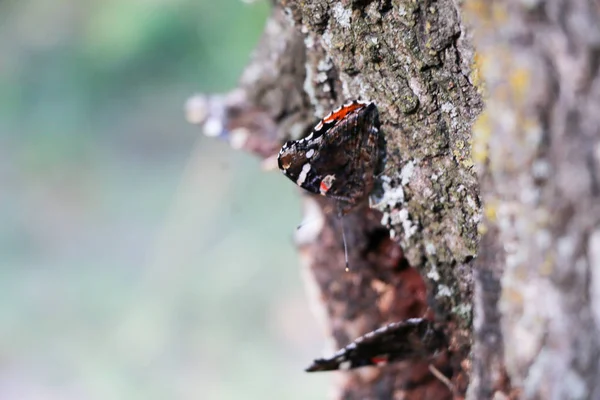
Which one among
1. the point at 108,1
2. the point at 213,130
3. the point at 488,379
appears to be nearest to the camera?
the point at 488,379

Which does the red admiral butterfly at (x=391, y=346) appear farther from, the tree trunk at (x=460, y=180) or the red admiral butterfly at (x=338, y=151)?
the red admiral butterfly at (x=338, y=151)

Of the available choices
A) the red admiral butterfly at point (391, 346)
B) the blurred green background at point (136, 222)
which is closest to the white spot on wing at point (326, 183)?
the red admiral butterfly at point (391, 346)

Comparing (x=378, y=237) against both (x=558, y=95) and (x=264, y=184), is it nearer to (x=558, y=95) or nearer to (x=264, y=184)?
(x=558, y=95)

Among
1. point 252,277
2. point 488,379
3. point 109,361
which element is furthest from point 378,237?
point 109,361

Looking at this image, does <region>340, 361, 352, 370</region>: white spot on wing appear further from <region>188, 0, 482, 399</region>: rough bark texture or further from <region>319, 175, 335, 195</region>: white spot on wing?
<region>319, 175, 335, 195</region>: white spot on wing

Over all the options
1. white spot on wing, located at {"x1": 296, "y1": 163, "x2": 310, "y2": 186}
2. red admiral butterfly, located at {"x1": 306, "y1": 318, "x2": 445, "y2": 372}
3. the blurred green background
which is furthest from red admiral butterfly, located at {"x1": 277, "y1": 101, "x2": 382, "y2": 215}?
the blurred green background

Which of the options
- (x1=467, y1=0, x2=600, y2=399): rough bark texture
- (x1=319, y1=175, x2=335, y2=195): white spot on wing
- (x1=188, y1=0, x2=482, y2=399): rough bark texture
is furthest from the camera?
(x1=319, y1=175, x2=335, y2=195): white spot on wing
